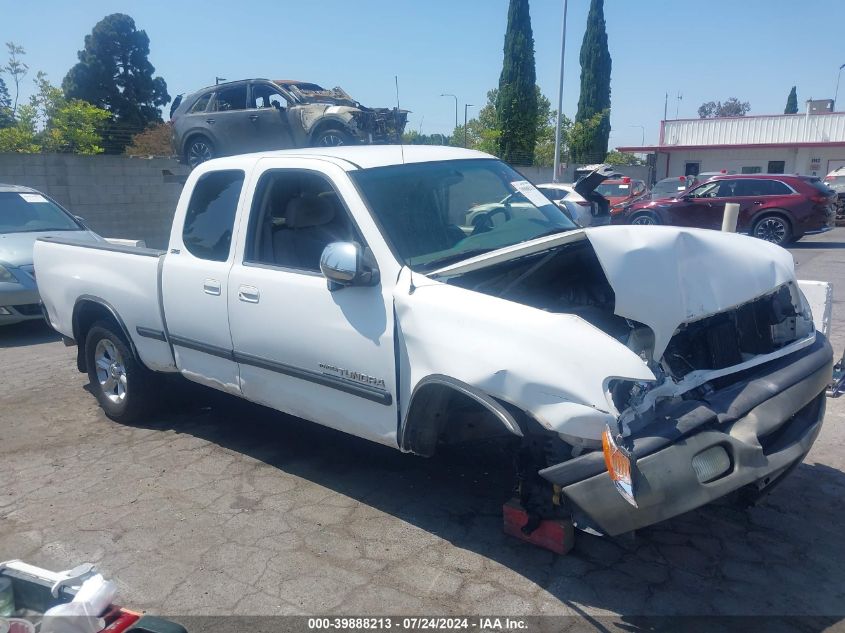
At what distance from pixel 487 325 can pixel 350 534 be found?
1.45 meters

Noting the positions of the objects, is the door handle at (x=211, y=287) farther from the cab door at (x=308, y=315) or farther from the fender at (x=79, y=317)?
the fender at (x=79, y=317)

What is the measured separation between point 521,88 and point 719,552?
34132 millimetres

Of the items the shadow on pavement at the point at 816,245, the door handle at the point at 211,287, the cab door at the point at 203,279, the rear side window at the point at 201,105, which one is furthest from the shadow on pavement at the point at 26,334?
the shadow on pavement at the point at 816,245

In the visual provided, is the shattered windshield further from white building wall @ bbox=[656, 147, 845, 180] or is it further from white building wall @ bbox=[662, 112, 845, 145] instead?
white building wall @ bbox=[662, 112, 845, 145]

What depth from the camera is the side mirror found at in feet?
12.2

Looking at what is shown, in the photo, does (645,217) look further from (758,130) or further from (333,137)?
(758,130)

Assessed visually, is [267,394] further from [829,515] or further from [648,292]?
[829,515]

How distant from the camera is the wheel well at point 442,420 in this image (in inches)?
140

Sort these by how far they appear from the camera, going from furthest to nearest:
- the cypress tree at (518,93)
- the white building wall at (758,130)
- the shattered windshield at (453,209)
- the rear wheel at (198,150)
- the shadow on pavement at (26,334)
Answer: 1. the white building wall at (758,130)
2. the cypress tree at (518,93)
3. the rear wheel at (198,150)
4. the shadow on pavement at (26,334)
5. the shattered windshield at (453,209)

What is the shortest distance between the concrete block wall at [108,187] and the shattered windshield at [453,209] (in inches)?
413

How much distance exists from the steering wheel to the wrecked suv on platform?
15.8 feet

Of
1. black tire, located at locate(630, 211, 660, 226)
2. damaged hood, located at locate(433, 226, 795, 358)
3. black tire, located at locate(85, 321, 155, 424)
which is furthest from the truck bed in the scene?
black tire, located at locate(630, 211, 660, 226)

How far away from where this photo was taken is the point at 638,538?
3807 mm

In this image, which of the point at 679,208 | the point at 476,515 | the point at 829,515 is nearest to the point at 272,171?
the point at 476,515
